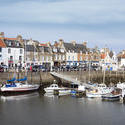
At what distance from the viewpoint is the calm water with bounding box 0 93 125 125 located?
75.9 feet

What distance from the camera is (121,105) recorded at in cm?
2967

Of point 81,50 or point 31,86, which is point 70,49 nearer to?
point 81,50

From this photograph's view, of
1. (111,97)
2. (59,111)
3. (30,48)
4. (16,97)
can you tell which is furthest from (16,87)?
(30,48)

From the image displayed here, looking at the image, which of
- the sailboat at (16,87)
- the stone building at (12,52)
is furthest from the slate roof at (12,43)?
the sailboat at (16,87)

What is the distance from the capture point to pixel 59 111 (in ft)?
88.4

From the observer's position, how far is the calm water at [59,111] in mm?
23141

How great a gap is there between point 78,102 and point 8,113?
9.01 meters

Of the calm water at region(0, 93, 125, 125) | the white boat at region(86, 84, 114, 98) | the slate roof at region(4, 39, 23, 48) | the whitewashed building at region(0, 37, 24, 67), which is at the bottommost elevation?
the calm water at region(0, 93, 125, 125)

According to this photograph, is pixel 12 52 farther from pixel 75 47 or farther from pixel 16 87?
pixel 75 47

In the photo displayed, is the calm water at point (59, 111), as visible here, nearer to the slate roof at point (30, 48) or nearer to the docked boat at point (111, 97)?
the docked boat at point (111, 97)

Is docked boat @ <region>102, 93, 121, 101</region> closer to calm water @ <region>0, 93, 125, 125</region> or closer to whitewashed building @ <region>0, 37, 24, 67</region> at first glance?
calm water @ <region>0, 93, 125, 125</region>

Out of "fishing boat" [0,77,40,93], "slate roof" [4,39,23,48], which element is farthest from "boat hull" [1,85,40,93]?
"slate roof" [4,39,23,48]

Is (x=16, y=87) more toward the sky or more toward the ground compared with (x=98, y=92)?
more toward the sky

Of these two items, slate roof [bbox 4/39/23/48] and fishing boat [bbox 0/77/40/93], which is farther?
slate roof [bbox 4/39/23/48]
